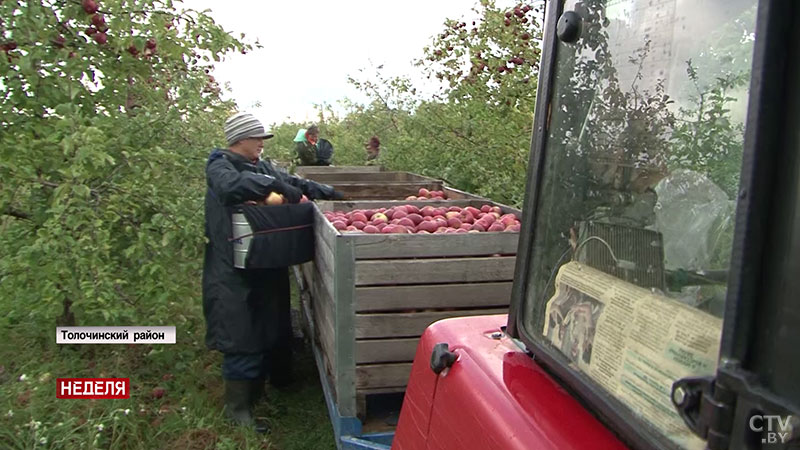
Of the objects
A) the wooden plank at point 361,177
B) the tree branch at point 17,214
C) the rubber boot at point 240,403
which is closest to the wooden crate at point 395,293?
the rubber boot at point 240,403

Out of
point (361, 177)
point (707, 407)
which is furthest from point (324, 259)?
point (361, 177)

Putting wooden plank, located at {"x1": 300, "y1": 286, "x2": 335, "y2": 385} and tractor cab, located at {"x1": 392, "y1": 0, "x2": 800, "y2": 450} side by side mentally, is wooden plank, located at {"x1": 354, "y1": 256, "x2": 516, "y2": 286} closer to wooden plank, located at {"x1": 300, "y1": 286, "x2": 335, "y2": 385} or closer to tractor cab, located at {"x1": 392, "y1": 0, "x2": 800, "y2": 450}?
wooden plank, located at {"x1": 300, "y1": 286, "x2": 335, "y2": 385}

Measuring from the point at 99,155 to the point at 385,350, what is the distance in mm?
1634

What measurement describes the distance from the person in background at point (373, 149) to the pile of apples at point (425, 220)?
23.2 feet

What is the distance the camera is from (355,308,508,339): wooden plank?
298 cm

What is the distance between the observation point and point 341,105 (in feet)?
43.0

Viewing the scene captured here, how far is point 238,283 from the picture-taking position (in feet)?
12.9

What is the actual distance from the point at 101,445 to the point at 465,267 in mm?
2176

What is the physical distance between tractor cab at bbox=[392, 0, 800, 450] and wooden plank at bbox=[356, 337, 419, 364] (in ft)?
4.05

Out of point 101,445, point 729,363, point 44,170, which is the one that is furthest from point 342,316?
point 729,363

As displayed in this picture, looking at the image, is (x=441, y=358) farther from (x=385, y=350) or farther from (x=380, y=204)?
(x=380, y=204)

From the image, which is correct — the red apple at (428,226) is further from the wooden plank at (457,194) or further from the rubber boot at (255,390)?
the rubber boot at (255,390)

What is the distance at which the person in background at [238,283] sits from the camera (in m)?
3.82
